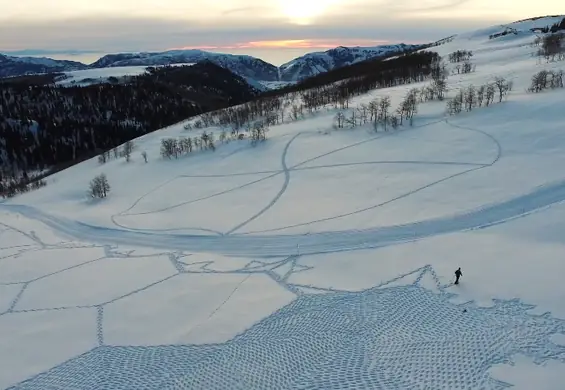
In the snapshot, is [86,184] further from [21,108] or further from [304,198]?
[21,108]

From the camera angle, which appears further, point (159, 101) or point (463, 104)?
point (159, 101)

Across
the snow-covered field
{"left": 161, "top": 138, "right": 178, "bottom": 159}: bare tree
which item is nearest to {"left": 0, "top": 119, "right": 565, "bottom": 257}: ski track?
the snow-covered field

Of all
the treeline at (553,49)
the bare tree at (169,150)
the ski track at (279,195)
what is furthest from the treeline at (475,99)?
the bare tree at (169,150)

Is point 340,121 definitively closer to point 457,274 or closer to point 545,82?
point 545,82

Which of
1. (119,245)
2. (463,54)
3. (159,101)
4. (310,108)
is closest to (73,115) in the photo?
(159,101)

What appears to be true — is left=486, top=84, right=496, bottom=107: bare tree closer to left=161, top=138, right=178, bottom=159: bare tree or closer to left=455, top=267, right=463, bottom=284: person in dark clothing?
left=455, top=267, right=463, bottom=284: person in dark clothing

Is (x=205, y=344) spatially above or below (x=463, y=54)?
below

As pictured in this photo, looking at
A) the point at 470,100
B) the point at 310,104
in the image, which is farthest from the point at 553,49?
the point at 310,104
